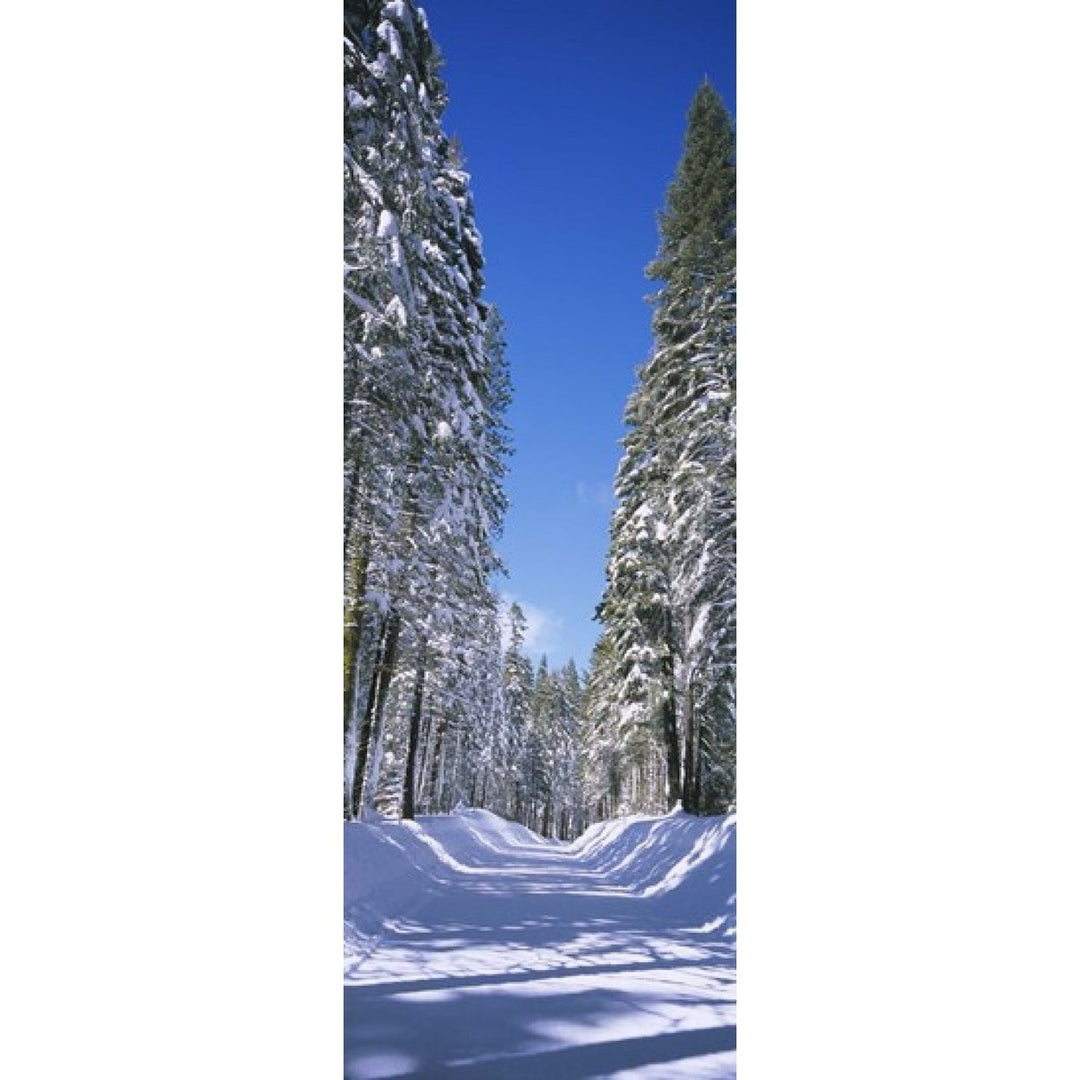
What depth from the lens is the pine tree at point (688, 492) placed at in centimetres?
607

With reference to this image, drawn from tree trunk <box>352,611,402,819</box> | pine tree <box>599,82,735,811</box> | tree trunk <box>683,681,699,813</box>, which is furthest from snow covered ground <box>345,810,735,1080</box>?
tree trunk <box>683,681,699,813</box>

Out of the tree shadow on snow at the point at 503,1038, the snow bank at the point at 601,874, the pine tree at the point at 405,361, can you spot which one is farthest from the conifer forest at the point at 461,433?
the tree shadow on snow at the point at 503,1038

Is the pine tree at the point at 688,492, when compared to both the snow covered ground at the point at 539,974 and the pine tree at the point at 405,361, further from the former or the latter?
the snow covered ground at the point at 539,974

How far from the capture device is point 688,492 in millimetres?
11203

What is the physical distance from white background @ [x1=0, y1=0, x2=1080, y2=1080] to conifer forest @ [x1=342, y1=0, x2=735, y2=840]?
5.64ft

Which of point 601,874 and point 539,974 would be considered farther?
point 601,874

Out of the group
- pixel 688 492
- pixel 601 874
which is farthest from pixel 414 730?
pixel 688 492

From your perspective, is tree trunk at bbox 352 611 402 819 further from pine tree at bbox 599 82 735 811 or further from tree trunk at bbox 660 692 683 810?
tree trunk at bbox 660 692 683 810

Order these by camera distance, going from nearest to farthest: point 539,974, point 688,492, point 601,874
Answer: point 539,974
point 688,492
point 601,874
